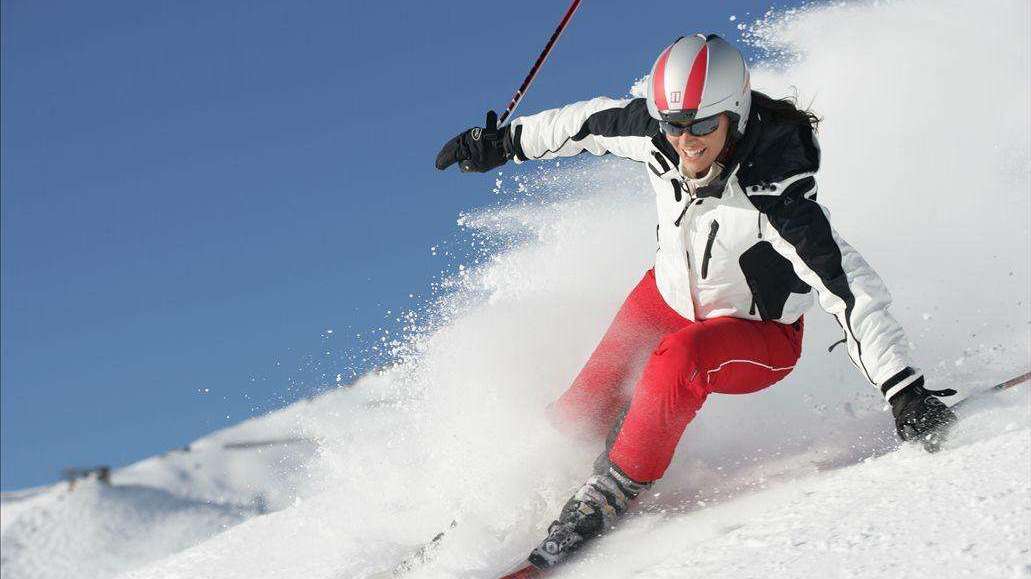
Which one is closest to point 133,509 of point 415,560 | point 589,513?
point 415,560

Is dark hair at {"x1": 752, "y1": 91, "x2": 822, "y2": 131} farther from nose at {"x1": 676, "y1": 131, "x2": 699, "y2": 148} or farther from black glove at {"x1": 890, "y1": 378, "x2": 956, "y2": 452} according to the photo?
black glove at {"x1": 890, "y1": 378, "x2": 956, "y2": 452}

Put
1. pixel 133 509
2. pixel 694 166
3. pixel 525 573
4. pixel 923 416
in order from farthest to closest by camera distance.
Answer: pixel 133 509, pixel 694 166, pixel 525 573, pixel 923 416

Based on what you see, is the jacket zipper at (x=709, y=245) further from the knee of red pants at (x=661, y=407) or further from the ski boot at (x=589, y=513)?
the ski boot at (x=589, y=513)

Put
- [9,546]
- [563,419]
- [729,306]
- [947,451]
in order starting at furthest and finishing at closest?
1. [9,546]
2. [563,419]
3. [729,306]
4. [947,451]

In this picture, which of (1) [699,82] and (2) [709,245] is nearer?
(1) [699,82]

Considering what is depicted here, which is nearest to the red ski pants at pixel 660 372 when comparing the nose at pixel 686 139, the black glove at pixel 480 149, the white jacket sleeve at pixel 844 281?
the white jacket sleeve at pixel 844 281

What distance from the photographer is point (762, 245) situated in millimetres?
3877

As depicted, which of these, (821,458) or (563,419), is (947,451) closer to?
(821,458)

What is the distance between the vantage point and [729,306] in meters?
4.09

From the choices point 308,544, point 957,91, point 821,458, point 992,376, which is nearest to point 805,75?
point 957,91

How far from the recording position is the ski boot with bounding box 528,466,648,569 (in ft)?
12.2

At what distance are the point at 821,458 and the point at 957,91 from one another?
19.7 ft

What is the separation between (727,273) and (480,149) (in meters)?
1.55

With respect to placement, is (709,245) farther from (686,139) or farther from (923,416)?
(923,416)
